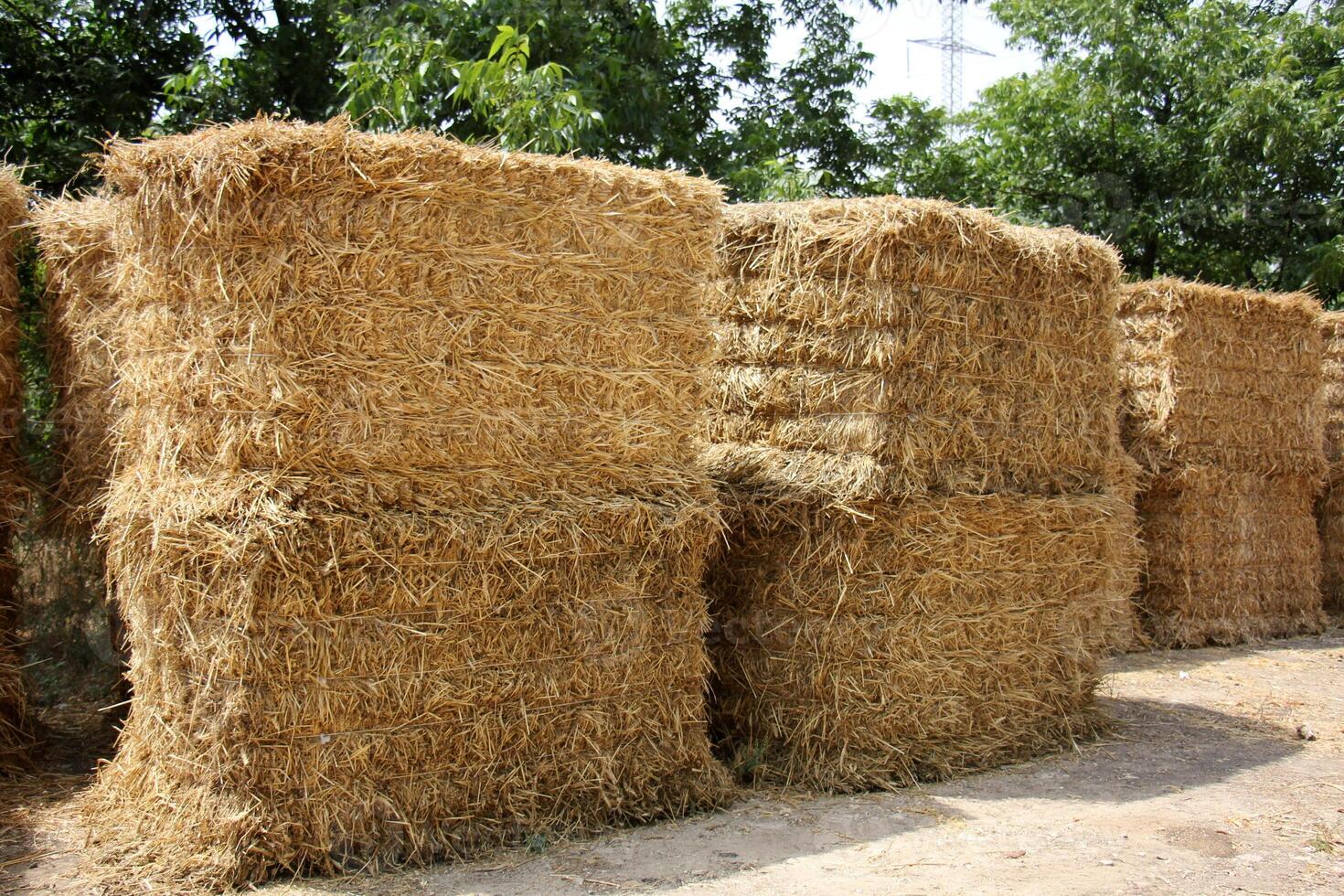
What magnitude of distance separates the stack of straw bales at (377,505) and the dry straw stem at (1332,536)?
911cm

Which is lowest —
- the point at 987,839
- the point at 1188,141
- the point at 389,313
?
the point at 987,839

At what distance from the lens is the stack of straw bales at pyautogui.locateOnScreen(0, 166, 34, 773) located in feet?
18.7

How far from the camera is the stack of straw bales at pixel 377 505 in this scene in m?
4.27

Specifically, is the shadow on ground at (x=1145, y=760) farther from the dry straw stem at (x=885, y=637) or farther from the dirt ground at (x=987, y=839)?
the dry straw stem at (x=885, y=637)

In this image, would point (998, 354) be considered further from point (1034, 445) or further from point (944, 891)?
point (944, 891)

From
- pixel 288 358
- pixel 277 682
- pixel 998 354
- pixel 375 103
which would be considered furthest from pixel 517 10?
pixel 277 682

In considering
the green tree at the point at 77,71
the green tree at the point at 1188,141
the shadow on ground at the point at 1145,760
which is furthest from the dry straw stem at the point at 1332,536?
the green tree at the point at 77,71

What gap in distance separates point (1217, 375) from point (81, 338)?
338 inches

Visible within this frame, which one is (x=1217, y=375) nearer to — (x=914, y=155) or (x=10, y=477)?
(x=914, y=155)

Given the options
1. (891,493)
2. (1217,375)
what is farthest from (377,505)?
(1217,375)

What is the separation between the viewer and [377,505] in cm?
443

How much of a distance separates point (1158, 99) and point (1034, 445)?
9.83 metres

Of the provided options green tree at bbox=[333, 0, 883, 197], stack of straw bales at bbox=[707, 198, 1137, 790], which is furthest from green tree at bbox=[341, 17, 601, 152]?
stack of straw bales at bbox=[707, 198, 1137, 790]

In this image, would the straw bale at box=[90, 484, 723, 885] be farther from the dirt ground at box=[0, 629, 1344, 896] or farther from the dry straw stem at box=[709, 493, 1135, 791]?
the dry straw stem at box=[709, 493, 1135, 791]
